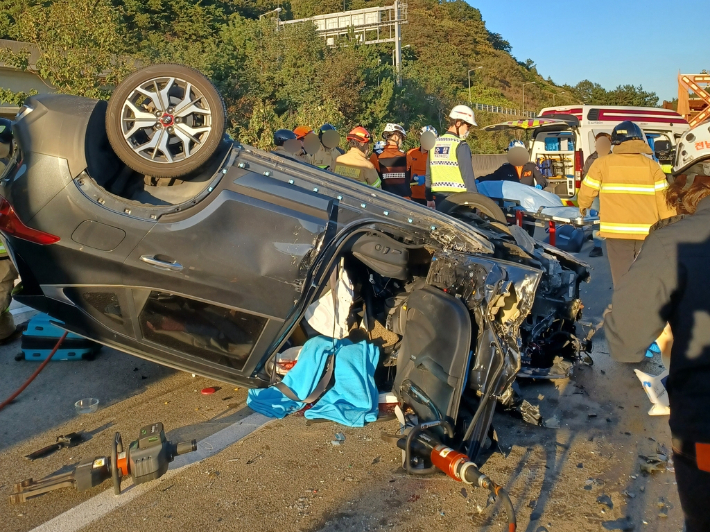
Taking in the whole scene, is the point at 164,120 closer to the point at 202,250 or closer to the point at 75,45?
Answer: the point at 202,250

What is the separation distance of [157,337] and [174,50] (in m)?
27.4

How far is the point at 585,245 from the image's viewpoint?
10.3m

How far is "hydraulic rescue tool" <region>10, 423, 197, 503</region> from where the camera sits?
2793 millimetres

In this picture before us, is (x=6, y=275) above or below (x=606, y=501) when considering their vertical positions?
above

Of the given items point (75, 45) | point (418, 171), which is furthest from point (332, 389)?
point (75, 45)

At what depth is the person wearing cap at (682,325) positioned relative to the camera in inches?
61.9

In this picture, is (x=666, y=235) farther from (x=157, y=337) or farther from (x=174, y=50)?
(x=174, y=50)

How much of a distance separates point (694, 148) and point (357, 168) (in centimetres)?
502

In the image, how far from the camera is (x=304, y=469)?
3.26 metres

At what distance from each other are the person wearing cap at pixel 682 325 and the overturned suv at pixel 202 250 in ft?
5.14

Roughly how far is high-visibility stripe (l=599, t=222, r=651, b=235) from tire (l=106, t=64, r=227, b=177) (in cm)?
364

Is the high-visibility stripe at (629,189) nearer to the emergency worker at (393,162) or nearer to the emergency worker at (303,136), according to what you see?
the emergency worker at (393,162)

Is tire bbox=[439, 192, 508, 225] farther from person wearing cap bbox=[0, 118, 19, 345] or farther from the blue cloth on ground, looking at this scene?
person wearing cap bbox=[0, 118, 19, 345]

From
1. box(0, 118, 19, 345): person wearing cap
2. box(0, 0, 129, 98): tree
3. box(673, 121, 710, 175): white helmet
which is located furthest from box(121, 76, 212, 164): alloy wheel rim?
box(0, 0, 129, 98): tree
